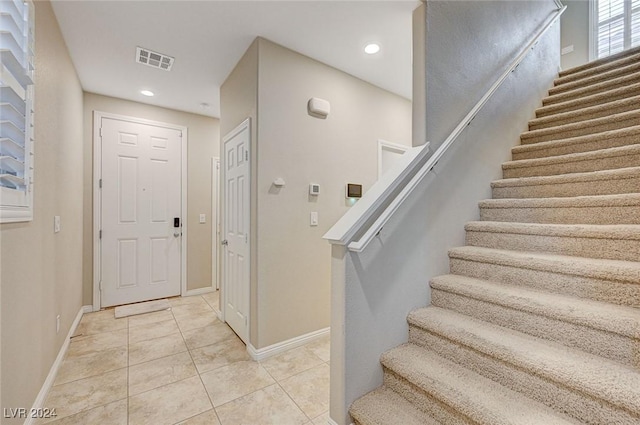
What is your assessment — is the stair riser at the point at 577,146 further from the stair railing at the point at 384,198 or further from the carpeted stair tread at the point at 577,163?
the stair railing at the point at 384,198

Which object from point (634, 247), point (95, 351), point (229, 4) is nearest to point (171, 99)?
point (229, 4)

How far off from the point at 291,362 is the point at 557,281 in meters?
1.95

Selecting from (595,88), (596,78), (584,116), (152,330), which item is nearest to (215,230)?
(152,330)

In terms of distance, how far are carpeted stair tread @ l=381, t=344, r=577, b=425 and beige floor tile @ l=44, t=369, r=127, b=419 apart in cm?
189

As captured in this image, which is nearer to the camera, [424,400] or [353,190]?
[424,400]

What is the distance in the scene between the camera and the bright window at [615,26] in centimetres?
408

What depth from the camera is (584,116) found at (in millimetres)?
2469

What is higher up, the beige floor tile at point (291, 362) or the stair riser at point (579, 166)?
the stair riser at point (579, 166)

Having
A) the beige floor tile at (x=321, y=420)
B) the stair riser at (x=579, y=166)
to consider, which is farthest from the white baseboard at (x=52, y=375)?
the stair riser at (x=579, y=166)

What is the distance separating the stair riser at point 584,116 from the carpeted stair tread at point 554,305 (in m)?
1.91

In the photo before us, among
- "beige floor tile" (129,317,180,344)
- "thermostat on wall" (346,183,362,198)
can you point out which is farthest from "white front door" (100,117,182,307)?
"thermostat on wall" (346,183,362,198)

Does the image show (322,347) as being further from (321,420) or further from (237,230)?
(237,230)

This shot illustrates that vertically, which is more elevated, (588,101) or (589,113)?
(588,101)

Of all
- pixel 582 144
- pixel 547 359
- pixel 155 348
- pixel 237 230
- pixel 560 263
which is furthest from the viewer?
pixel 237 230
